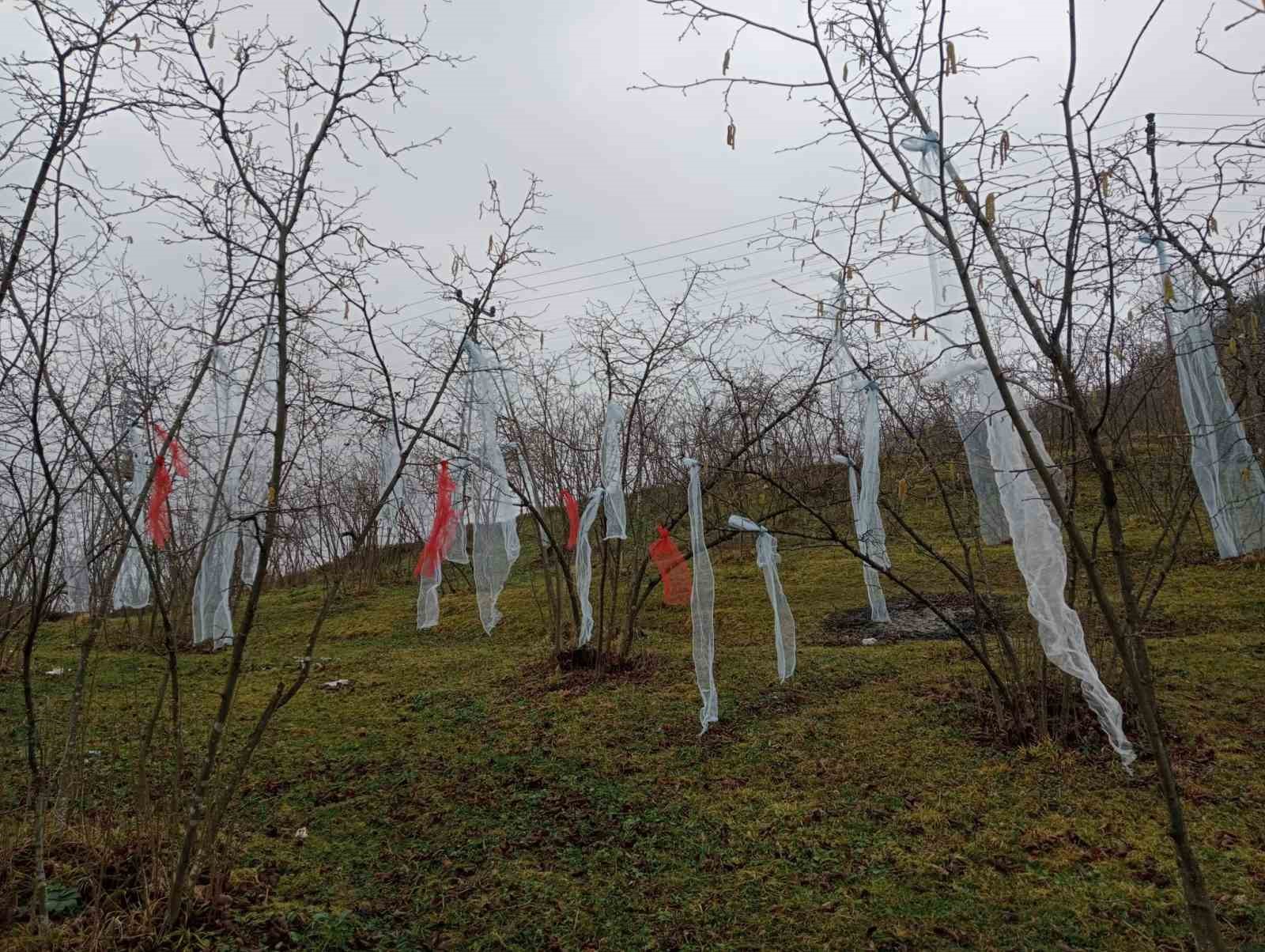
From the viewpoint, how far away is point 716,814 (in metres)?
3.37

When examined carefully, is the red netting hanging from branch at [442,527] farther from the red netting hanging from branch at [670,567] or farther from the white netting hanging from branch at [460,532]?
the red netting hanging from branch at [670,567]

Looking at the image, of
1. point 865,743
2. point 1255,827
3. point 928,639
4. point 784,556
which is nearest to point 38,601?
point 865,743

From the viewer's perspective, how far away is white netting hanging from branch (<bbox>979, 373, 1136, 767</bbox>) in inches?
97.0

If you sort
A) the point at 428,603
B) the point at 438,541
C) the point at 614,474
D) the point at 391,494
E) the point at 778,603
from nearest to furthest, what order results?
the point at 778,603
the point at 614,474
the point at 438,541
the point at 391,494
the point at 428,603

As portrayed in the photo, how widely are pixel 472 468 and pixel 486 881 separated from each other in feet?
10.7

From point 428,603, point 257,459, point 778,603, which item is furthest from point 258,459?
point 778,603

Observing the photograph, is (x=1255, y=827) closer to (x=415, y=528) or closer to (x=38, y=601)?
(x=38, y=601)

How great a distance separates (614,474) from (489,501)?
879mm

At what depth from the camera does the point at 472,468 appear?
5730 mm

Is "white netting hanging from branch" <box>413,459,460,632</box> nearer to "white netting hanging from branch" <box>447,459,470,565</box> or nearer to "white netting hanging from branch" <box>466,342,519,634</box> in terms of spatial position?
"white netting hanging from branch" <box>447,459,470,565</box>

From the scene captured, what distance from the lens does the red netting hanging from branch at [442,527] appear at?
536cm

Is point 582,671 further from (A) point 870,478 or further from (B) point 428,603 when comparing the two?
(A) point 870,478

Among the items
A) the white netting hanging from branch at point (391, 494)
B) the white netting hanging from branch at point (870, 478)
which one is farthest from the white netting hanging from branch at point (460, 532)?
the white netting hanging from branch at point (870, 478)

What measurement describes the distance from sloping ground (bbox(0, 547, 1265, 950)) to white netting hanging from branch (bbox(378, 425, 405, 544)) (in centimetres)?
198
